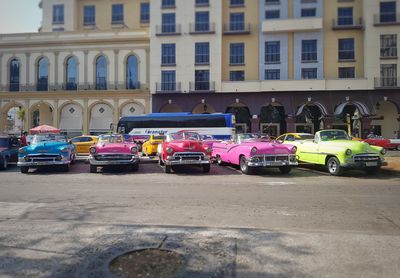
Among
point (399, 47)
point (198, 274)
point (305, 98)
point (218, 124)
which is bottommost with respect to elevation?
point (198, 274)

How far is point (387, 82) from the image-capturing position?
3806 cm

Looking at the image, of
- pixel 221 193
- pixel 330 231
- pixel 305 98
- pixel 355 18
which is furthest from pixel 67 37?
pixel 330 231

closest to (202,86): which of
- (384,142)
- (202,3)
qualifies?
(202,3)

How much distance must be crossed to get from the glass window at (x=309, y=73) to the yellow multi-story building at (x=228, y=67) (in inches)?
4.4

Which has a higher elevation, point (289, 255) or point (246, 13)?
point (246, 13)

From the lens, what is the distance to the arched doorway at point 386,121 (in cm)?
3994

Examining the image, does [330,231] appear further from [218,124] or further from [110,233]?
[218,124]

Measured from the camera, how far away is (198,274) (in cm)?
395

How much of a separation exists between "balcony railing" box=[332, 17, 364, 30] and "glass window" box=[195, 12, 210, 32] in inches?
557

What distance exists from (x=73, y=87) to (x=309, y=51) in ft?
92.2

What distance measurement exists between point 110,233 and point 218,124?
2588cm

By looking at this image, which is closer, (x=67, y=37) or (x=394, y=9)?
(x=394, y=9)

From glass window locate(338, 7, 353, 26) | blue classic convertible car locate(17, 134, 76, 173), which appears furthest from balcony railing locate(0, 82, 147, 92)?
blue classic convertible car locate(17, 134, 76, 173)

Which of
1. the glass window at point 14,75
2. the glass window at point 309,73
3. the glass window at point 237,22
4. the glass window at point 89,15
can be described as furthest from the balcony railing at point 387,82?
the glass window at point 14,75
